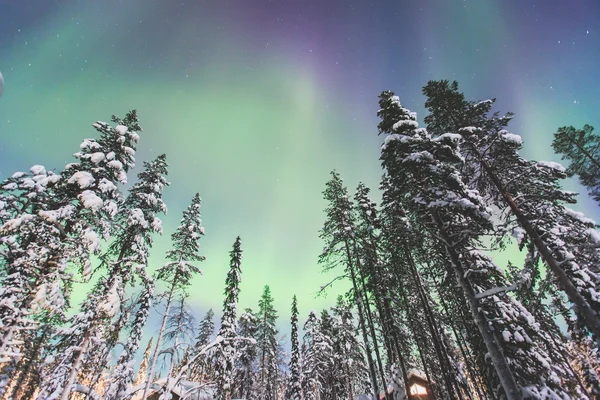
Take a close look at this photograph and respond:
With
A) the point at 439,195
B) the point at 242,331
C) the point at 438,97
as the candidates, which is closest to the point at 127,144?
the point at 439,195

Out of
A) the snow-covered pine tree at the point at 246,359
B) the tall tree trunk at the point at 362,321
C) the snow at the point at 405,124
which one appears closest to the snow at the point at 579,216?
the snow at the point at 405,124

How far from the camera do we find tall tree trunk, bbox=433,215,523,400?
283 inches

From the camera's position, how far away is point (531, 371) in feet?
29.3

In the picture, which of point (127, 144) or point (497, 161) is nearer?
point (497, 161)

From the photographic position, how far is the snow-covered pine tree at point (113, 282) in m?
10.5

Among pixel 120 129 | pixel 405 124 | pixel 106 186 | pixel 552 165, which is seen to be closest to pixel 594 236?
pixel 552 165

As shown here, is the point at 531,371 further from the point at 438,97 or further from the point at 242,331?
the point at 242,331

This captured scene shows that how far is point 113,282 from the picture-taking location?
1216 centimetres

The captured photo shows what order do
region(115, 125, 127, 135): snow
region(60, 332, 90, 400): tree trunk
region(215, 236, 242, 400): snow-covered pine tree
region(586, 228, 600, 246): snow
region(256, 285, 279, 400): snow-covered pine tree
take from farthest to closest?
1. region(256, 285, 279, 400): snow-covered pine tree
2. region(215, 236, 242, 400): snow-covered pine tree
3. region(115, 125, 127, 135): snow
4. region(60, 332, 90, 400): tree trunk
5. region(586, 228, 600, 246): snow

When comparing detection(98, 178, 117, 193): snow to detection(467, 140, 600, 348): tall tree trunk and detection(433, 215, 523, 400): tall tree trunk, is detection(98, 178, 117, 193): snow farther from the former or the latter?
detection(467, 140, 600, 348): tall tree trunk

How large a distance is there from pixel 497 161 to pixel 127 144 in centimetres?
2083

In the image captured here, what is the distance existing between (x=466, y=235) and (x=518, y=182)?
17.7 ft

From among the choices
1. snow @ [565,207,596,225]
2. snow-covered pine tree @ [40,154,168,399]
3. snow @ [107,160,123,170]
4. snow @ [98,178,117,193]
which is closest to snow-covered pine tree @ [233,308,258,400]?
snow-covered pine tree @ [40,154,168,399]

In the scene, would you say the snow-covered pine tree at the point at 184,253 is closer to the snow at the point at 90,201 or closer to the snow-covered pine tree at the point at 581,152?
the snow at the point at 90,201
